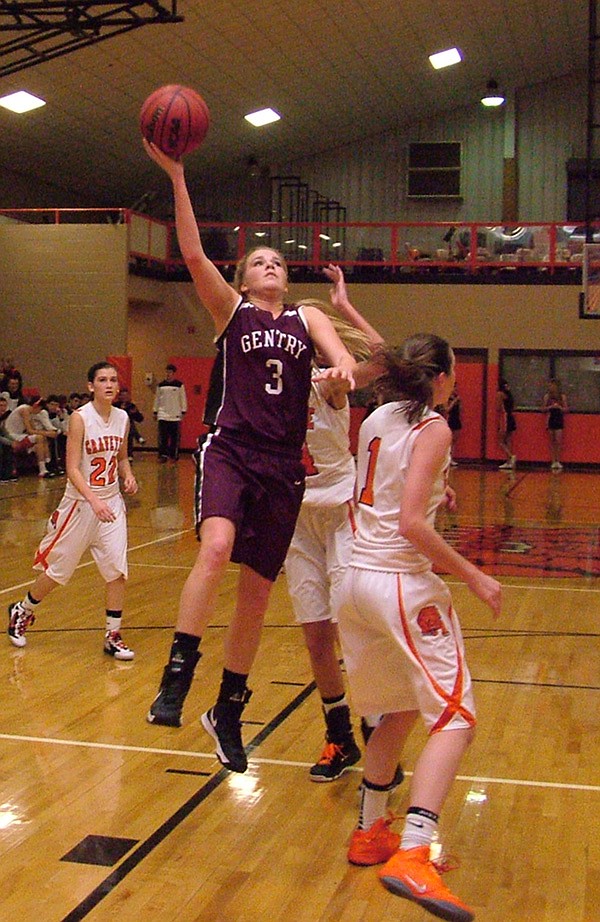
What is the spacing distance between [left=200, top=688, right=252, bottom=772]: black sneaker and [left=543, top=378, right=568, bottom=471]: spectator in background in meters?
17.3

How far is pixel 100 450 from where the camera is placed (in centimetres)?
639

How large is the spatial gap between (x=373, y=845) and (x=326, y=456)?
4.73 feet

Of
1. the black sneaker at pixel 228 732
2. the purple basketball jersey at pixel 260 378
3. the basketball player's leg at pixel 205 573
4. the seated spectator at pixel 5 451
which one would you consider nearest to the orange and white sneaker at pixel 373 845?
the black sneaker at pixel 228 732

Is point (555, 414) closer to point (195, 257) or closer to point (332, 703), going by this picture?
point (332, 703)

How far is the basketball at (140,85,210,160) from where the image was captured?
3646 millimetres

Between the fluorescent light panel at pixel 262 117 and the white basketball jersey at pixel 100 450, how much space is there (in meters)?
17.1

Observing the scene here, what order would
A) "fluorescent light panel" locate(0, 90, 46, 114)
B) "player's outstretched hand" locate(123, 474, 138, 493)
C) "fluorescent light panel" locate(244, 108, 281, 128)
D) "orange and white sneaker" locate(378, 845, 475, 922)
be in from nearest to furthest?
1. "orange and white sneaker" locate(378, 845, 475, 922)
2. "player's outstretched hand" locate(123, 474, 138, 493)
3. "fluorescent light panel" locate(0, 90, 46, 114)
4. "fluorescent light panel" locate(244, 108, 281, 128)

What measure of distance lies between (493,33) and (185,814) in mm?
20371

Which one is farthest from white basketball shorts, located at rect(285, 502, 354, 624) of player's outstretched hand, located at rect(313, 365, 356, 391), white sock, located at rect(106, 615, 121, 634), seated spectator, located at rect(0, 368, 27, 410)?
seated spectator, located at rect(0, 368, 27, 410)

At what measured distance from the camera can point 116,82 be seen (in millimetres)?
19016

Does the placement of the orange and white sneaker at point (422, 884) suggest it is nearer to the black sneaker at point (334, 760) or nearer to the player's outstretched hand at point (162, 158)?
the black sneaker at point (334, 760)

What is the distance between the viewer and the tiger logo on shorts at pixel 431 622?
3086 millimetres

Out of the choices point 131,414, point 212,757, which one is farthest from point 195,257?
point 131,414

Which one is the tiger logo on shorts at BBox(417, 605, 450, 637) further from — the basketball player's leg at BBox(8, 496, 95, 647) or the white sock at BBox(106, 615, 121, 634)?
the basketball player's leg at BBox(8, 496, 95, 647)
